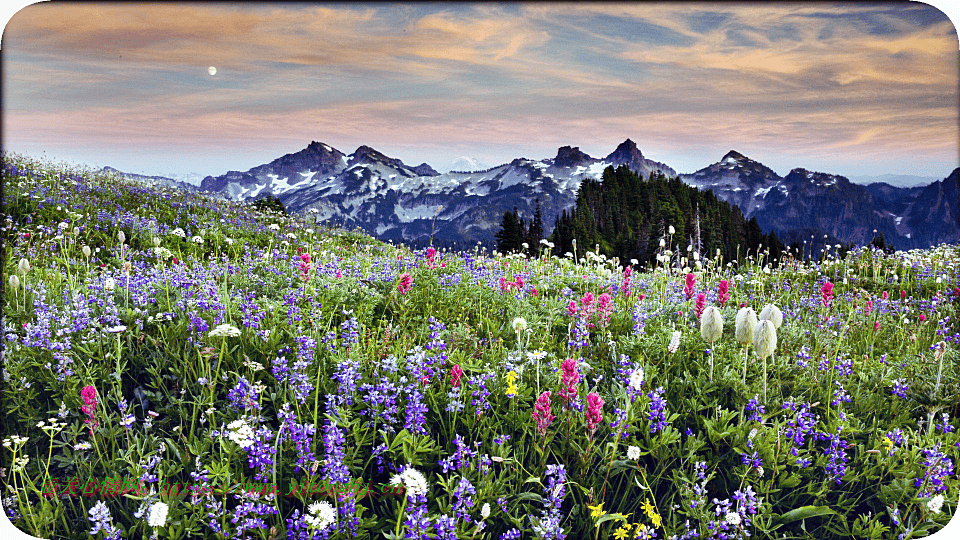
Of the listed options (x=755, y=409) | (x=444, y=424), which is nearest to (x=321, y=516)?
(x=444, y=424)

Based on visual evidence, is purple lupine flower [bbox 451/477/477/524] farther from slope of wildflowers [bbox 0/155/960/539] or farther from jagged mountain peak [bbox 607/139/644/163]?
jagged mountain peak [bbox 607/139/644/163]

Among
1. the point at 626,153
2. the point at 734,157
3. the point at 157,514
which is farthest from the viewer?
the point at 626,153

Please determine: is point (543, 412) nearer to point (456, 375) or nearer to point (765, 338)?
point (456, 375)

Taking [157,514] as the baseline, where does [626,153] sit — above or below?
above

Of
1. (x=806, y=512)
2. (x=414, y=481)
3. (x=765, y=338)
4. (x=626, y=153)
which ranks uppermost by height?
(x=626, y=153)

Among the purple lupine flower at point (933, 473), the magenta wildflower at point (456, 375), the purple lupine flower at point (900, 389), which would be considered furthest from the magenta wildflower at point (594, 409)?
the purple lupine flower at point (900, 389)

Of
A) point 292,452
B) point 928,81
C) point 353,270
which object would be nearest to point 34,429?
point 292,452
